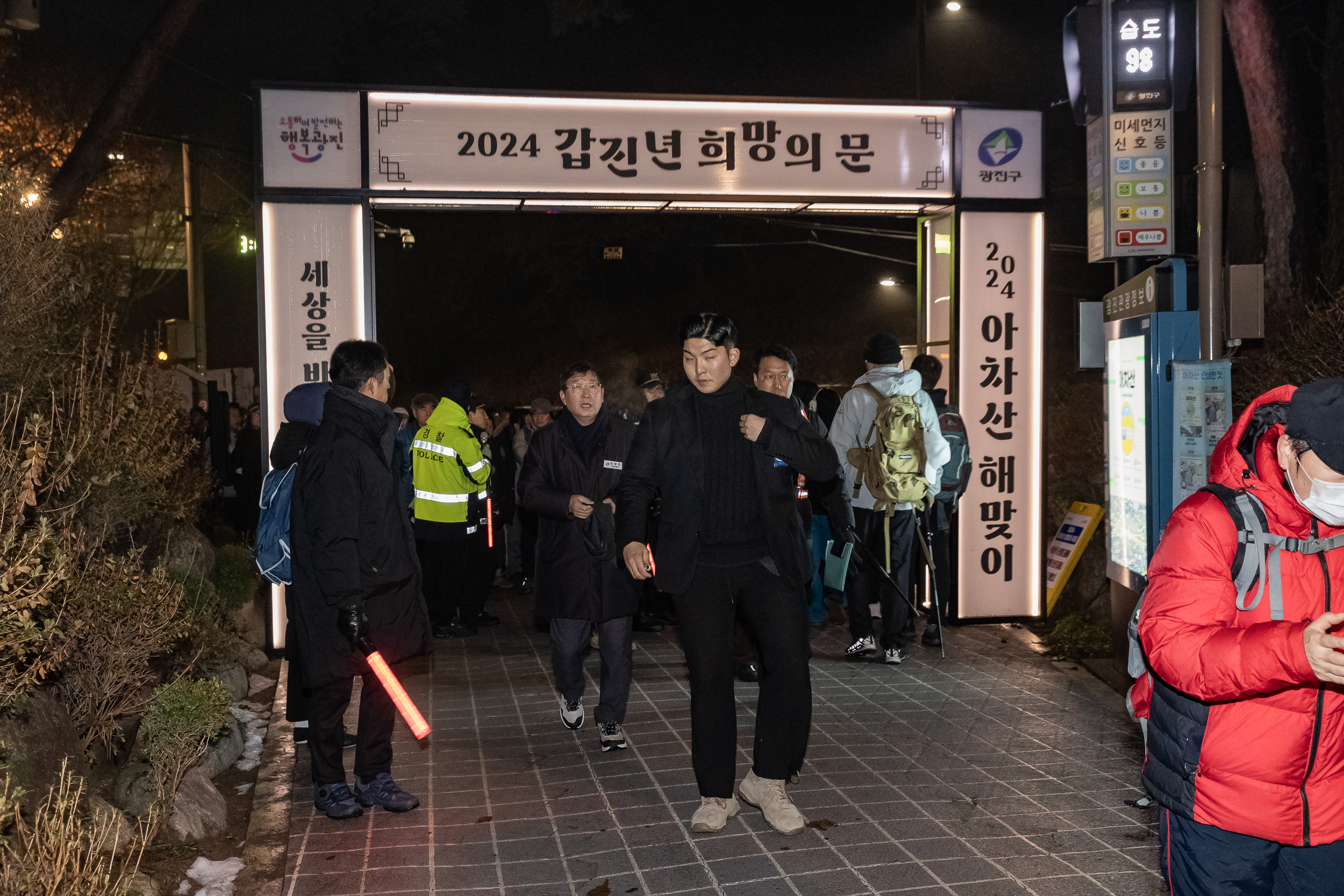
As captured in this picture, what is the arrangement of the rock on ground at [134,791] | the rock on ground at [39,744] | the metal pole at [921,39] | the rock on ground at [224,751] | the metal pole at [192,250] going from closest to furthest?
the rock on ground at [39,744], the rock on ground at [134,791], the rock on ground at [224,751], the metal pole at [921,39], the metal pole at [192,250]

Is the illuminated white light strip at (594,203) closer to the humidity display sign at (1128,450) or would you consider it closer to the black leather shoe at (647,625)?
the black leather shoe at (647,625)

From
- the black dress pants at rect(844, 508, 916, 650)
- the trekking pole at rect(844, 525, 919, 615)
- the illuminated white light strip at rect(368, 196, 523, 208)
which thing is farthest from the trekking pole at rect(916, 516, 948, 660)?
the illuminated white light strip at rect(368, 196, 523, 208)

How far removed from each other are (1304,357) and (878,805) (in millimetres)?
4160

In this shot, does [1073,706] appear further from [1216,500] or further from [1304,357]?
[1216,500]

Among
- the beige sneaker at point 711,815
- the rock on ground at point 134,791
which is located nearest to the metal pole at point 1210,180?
the beige sneaker at point 711,815

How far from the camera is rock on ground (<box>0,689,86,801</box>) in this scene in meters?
4.46

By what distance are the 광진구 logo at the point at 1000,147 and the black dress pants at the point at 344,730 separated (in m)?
6.79

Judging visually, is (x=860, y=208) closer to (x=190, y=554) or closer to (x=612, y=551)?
(x=612, y=551)

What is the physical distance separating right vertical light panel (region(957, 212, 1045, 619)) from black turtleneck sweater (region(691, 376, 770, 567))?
16.7 feet

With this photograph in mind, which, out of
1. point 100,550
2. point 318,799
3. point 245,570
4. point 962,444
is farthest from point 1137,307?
point 245,570

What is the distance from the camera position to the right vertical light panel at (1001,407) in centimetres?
956

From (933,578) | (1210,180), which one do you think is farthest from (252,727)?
(1210,180)

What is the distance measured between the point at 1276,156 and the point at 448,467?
9422 millimetres

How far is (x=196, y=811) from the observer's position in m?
5.16
